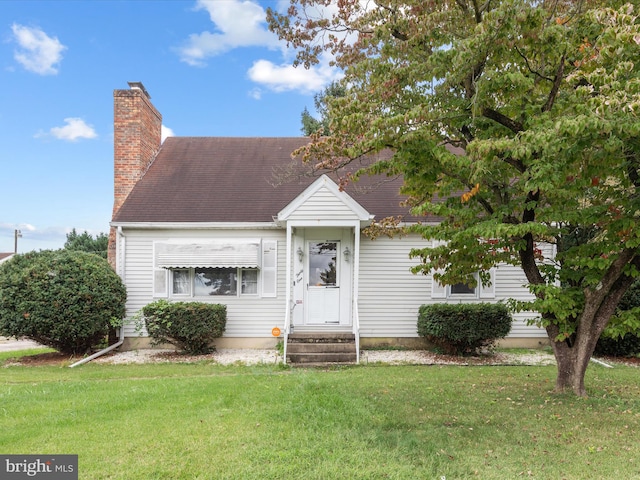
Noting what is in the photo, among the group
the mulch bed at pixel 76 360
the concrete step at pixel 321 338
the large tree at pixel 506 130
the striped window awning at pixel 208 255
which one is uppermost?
the large tree at pixel 506 130

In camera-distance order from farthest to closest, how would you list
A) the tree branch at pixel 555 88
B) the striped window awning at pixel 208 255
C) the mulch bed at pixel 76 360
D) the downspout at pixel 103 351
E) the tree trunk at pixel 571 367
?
the striped window awning at pixel 208 255 → the mulch bed at pixel 76 360 → the downspout at pixel 103 351 → the tree trunk at pixel 571 367 → the tree branch at pixel 555 88

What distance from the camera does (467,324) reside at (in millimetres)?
9461

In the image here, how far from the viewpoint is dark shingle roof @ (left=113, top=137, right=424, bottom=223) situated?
10.9 m

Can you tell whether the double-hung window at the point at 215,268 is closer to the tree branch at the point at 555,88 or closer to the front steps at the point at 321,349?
the front steps at the point at 321,349

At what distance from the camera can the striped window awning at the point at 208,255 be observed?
33.7ft

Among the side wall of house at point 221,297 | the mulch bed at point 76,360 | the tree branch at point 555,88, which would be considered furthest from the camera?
the side wall of house at point 221,297

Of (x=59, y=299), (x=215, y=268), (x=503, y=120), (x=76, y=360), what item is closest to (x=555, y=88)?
(x=503, y=120)

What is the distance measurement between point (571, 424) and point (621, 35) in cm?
403

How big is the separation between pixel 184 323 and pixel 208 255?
1759 millimetres

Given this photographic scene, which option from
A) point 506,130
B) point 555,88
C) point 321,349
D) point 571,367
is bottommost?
point 321,349

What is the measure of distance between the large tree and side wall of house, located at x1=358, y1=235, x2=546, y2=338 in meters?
4.52

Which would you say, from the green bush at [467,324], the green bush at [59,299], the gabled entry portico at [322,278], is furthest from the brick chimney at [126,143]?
the green bush at [467,324]
